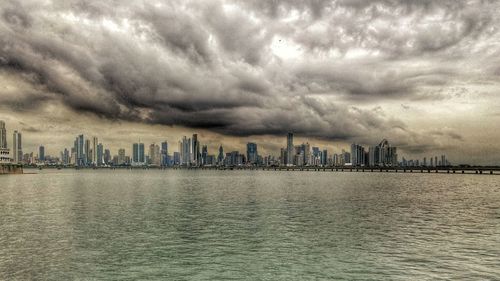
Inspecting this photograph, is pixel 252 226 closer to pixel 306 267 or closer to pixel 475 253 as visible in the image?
pixel 306 267

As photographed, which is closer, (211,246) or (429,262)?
(429,262)

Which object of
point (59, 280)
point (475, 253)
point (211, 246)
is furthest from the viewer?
point (211, 246)

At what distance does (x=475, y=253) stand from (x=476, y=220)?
2285 cm

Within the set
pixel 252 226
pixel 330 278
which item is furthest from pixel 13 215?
pixel 330 278

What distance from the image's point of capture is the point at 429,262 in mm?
29297

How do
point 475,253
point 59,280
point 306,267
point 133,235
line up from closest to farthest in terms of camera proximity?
point 59,280 < point 306,267 < point 475,253 < point 133,235

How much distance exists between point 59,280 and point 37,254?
28.6 feet

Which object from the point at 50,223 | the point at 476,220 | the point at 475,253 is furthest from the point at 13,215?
the point at 476,220

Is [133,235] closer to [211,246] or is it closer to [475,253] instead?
[211,246]

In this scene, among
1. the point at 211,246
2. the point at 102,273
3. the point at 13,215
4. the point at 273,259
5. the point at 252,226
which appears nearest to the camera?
the point at 102,273

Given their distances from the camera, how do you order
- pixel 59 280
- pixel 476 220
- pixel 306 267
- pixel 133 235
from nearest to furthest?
pixel 59 280 → pixel 306 267 → pixel 133 235 → pixel 476 220

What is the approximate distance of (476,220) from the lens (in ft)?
170

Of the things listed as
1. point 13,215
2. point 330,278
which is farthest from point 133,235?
point 13,215

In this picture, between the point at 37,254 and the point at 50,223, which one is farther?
the point at 50,223
